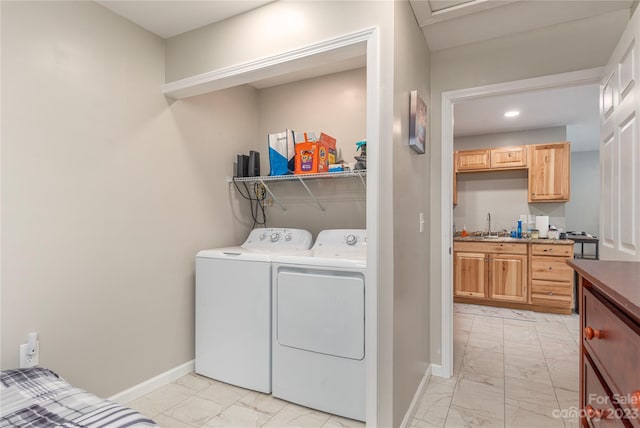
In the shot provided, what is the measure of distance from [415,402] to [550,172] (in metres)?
3.89

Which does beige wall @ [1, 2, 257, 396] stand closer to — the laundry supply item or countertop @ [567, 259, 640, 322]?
the laundry supply item

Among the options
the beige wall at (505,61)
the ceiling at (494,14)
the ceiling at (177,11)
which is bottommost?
the beige wall at (505,61)

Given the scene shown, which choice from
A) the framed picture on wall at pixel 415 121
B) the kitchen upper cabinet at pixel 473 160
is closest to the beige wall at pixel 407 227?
the framed picture on wall at pixel 415 121

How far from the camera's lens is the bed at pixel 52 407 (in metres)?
1.13

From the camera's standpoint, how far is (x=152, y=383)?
7.20 ft

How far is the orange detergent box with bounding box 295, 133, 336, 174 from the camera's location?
249cm

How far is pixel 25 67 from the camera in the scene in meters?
1.64

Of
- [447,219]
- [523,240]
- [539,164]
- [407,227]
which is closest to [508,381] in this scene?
[447,219]

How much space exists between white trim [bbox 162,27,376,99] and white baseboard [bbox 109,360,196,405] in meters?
1.97

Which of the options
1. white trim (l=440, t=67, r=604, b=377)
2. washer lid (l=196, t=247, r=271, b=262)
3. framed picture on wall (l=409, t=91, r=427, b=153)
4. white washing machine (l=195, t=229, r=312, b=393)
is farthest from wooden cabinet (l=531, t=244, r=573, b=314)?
washer lid (l=196, t=247, r=271, b=262)

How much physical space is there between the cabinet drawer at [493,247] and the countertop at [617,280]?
3508 millimetres

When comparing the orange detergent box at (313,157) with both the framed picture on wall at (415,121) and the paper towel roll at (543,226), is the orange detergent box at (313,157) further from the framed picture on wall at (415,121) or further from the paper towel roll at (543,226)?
the paper towel roll at (543,226)

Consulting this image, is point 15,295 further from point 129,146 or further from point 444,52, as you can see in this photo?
point 444,52

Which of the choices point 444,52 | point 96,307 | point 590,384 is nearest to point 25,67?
point 96,307
